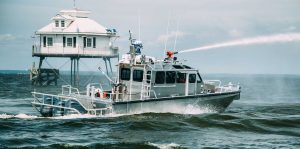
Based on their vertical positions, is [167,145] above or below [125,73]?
below

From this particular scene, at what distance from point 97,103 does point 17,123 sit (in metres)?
4.47

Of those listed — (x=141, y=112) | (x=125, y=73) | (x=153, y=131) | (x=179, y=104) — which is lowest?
(x=153, y=131)

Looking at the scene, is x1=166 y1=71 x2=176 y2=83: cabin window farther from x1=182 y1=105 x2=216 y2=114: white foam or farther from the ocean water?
the ocean water

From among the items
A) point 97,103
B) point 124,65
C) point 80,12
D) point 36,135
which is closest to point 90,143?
point 36,135

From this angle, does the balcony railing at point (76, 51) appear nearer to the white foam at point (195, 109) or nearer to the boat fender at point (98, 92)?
the boat fender at point (98, 92)

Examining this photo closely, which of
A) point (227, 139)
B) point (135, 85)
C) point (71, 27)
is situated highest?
point (71, 27)

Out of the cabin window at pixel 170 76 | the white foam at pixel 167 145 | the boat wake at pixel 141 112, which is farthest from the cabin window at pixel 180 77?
the white foam at pixel 167 145

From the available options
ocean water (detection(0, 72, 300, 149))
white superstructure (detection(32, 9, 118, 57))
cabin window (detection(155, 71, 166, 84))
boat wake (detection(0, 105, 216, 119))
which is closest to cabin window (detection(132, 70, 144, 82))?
cabin window (detection(155, 71, 166, 84))

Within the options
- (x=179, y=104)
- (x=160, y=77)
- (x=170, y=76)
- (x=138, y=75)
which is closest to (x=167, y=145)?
(x=179, y=104)

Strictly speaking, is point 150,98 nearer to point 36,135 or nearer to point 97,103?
point 97,103

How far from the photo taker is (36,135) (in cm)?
2538

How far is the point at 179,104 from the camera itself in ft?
103

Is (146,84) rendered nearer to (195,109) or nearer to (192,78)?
(192,78)

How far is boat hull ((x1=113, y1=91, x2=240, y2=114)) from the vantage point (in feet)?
97.7
